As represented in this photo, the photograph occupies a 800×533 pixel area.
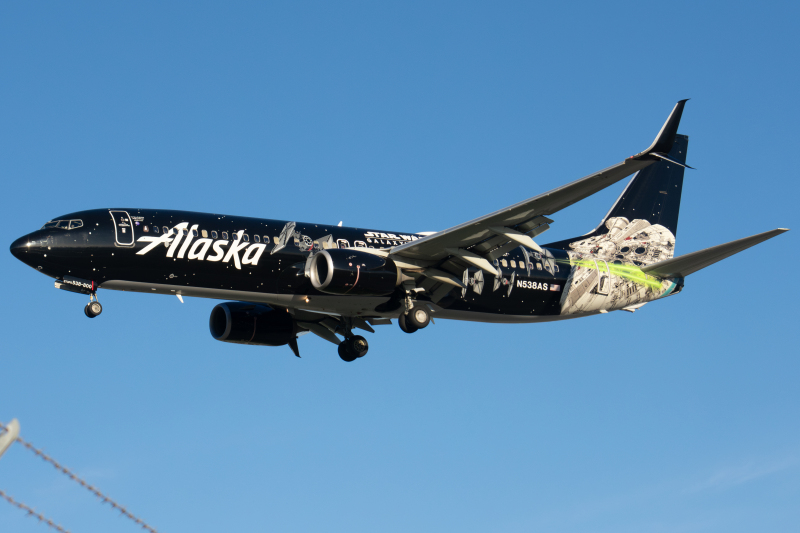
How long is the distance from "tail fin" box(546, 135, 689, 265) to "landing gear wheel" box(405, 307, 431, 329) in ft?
30.4

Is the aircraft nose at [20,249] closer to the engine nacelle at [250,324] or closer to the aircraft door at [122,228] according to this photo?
the aircraft door at [122,228]

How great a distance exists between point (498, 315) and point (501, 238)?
6.23 meters

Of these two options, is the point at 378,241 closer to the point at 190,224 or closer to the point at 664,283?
the point at 190,224

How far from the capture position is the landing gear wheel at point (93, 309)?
33250 millimetres

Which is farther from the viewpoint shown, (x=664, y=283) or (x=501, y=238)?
(x=664, y=283)

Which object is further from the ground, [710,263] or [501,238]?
[710,263]

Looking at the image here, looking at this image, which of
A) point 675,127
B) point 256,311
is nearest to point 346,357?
point 256,311

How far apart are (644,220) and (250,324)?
21197mm

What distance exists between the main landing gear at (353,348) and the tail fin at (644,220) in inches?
406

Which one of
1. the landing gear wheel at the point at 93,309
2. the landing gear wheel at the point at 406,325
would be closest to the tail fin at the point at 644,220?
the landing gear wheel at the point at 406,325

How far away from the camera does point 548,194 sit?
31.4m

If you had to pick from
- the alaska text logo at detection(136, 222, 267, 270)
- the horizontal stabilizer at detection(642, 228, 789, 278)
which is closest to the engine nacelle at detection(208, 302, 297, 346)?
the alaska text logo at detection(136, 222, 267, 270)

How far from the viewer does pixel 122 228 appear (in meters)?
33.8

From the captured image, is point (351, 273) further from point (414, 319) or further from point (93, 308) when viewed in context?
point (93, 308)
